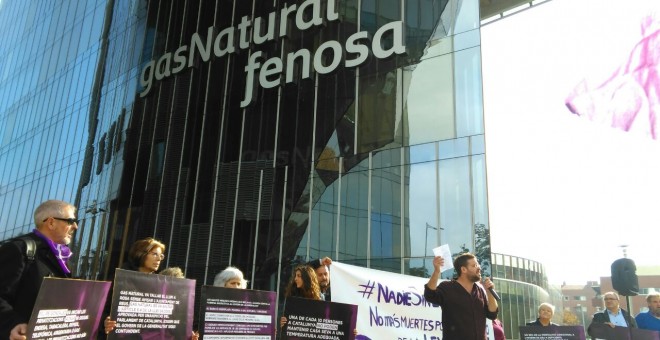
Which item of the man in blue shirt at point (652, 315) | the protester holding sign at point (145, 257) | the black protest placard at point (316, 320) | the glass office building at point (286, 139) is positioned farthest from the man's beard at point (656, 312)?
the protester holding sign at point (145, 257)

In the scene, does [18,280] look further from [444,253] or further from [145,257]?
[444,253]

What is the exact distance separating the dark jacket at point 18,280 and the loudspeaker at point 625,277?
7220 mm

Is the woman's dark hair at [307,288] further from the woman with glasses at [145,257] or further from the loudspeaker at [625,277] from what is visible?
the loudspeaker at [625,277]

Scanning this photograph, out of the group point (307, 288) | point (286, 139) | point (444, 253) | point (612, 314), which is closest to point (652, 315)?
point (612, 314)

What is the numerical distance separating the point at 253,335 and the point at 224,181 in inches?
604

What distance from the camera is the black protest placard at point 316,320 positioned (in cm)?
529

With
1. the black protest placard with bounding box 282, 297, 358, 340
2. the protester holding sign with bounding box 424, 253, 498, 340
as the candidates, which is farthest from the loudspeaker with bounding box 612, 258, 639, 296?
the black protest placard with bounding box 282, 297, 358, 340

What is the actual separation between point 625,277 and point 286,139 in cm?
1241

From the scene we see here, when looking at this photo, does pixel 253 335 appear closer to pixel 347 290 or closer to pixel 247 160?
pixel 347 290

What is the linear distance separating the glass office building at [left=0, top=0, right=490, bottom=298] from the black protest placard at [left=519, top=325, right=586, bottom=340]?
6774 millimetres

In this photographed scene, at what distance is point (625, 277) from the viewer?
7.91m

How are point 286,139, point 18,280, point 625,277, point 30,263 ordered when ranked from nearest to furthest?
1. point 18,280
2. point 30,263
3. point 625,277
4. point 286,139

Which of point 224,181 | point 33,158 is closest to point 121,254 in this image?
point 224,181

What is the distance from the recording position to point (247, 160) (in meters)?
19.6
